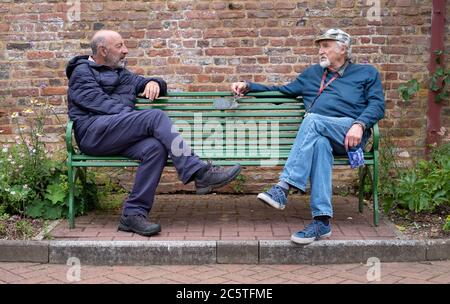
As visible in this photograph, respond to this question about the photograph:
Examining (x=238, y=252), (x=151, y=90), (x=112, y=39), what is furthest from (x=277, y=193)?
(x=112, y=39)

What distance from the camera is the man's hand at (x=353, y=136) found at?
16.4 feet

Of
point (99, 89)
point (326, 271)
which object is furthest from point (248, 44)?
point (326, 271)

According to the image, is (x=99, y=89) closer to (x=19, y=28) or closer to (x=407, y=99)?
(x=19, y=28)

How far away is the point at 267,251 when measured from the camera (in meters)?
4.70

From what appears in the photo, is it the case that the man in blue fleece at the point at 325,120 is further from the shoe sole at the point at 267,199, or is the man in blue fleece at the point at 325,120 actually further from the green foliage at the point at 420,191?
the green foliage at the point at 420,191

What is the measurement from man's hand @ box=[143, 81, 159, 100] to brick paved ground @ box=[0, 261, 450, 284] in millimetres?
1670

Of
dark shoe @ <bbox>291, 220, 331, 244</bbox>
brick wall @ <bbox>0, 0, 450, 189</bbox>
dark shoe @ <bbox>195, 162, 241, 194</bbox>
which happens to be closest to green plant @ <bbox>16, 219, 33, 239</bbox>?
dark shoe @ <bbox>195, 162, 241, 194</bbox>

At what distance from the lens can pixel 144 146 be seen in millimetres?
5098

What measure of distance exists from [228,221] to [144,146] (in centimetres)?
101

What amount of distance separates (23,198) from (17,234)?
45cm

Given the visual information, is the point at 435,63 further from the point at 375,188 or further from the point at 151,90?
the point at 151,90

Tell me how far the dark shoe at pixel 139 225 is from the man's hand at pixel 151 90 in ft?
3.81

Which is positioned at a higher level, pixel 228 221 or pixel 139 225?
pixel 139 225

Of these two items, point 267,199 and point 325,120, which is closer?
point 267,199
